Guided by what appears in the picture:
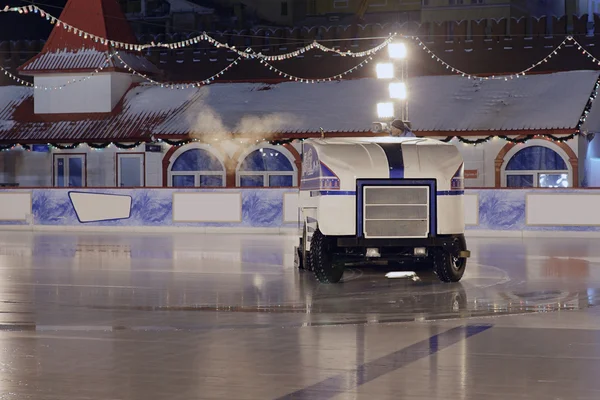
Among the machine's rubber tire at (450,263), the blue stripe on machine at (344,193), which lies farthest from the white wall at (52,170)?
the machine's rubber tire at (450,263)

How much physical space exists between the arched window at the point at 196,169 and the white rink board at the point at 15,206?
222 inches

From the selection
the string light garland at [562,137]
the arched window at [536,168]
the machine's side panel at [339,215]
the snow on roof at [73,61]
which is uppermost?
the snow on roof at [73,61]

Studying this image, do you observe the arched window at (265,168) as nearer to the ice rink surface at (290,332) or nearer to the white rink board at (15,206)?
the white rink board at (15,206)

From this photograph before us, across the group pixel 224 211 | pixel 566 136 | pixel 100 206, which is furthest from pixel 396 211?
pixel 100 206

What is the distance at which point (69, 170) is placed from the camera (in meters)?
46.2

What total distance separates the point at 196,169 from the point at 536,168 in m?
12.0

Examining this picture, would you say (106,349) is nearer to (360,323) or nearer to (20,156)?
(360,323)

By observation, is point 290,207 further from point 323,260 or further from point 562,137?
point 323,260

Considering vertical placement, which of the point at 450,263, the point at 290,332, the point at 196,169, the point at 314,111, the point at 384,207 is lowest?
the point at 290,332

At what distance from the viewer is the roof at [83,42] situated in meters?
47.2

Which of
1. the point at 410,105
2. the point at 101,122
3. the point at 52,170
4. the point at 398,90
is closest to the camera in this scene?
the point at 398,90

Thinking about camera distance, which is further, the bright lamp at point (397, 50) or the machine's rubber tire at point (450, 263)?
the bright lamp at point (397, 50)

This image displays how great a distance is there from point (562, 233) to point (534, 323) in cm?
2236

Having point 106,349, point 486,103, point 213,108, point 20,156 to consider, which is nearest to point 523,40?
point 486,103
